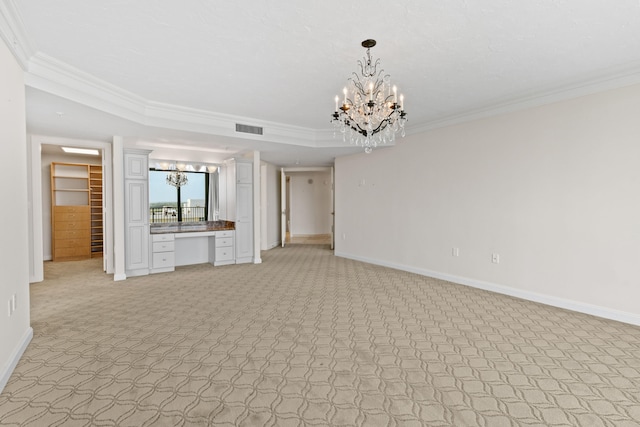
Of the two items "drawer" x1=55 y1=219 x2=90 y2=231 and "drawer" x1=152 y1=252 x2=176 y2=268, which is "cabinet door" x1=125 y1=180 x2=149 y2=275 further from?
"drawer" x1=55 y1=219 x2=90 y2=231

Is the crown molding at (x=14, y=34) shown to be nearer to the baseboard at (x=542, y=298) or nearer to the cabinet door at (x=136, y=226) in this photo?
the cabinet door at (x=136, y=226)

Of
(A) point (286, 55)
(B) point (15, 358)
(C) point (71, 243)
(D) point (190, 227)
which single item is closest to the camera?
(B) point (15, 358)

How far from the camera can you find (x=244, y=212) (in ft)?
23.7

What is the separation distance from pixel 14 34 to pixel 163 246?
4200mm

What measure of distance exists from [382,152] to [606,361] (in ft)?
16.6

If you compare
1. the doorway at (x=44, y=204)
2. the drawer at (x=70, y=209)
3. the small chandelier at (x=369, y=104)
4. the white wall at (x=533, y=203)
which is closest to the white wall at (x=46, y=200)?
the doorway at (x=44, y=204)

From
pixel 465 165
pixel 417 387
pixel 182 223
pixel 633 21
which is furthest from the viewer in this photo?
pixel 182 223

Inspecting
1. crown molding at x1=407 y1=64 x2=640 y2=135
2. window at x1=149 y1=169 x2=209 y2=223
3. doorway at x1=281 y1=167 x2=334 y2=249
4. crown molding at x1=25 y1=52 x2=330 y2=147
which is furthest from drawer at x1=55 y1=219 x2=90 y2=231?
crown molding at x1=407 y1=64 x2=640 y2=135

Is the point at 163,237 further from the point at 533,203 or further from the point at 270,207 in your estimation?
the point at 533,203

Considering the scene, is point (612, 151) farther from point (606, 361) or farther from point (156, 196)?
point (156, 196)

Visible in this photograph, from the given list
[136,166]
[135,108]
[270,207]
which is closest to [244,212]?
[136,166]

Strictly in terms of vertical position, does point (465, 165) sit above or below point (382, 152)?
below

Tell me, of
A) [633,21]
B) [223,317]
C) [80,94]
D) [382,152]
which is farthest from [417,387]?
[382,152]

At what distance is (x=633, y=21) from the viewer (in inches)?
106
